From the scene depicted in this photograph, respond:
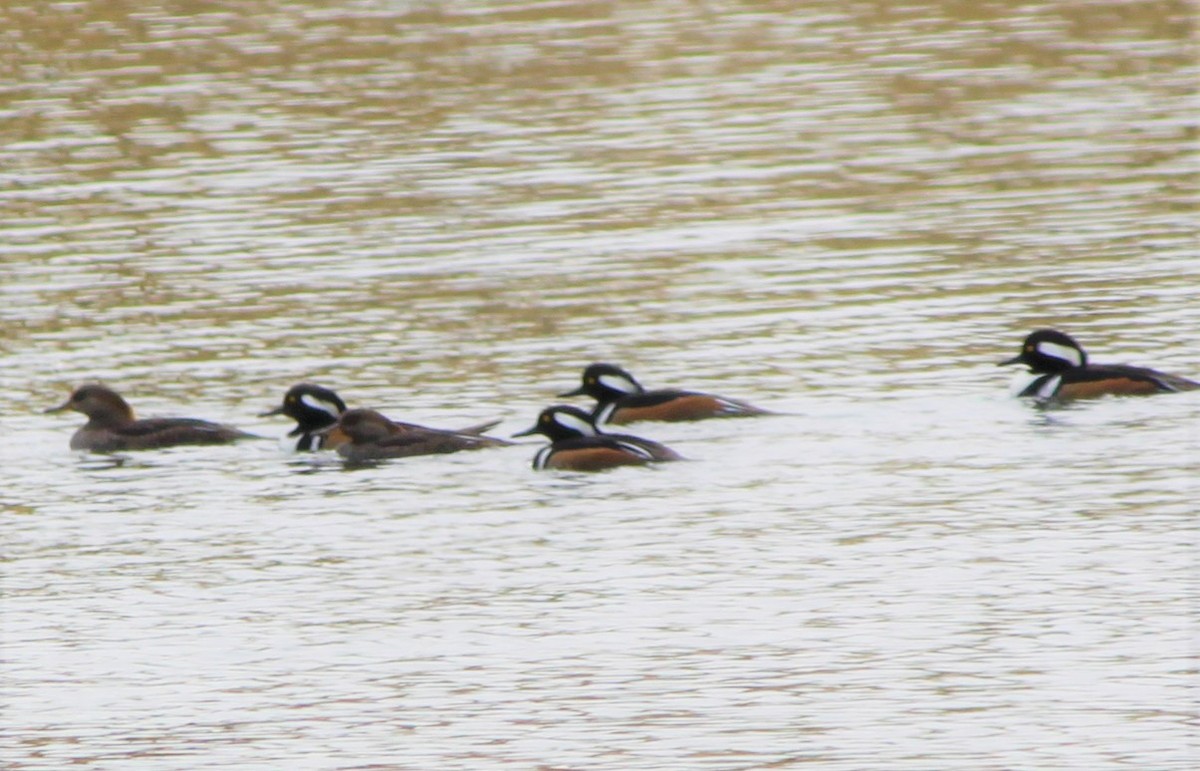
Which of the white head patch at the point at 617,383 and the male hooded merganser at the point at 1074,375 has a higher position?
the male hooded merganser at the point at 1074,375

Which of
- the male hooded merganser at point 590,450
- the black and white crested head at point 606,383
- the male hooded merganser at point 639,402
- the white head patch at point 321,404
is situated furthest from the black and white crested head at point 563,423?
the white head patch at point 321,404

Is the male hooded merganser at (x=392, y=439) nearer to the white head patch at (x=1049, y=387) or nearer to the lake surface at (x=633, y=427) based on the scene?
the lake surface at (x=633, y=427)

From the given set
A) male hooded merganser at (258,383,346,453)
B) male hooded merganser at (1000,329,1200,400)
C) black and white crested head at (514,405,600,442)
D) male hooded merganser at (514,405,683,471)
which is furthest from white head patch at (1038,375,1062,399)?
male hooded merganser at (258,383,346,453)

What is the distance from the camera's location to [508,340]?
1966cm

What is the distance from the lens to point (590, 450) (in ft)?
50.4

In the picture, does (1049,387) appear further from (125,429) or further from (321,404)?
(125,429)

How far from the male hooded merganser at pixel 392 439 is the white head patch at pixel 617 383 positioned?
1.22 m

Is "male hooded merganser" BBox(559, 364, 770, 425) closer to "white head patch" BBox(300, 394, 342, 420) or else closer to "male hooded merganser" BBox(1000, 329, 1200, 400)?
"white head patch" BBox(300, 394, 342, 420)

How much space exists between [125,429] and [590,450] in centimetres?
339

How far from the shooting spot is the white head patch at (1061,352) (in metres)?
16.5

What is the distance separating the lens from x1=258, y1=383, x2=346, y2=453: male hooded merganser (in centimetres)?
1638

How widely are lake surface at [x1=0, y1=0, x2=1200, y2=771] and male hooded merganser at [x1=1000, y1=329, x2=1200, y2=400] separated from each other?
150 millimetres

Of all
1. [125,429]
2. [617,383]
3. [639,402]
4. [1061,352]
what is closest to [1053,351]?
[1061,352]

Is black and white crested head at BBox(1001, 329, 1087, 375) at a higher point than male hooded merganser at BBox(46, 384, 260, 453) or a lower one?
higher
